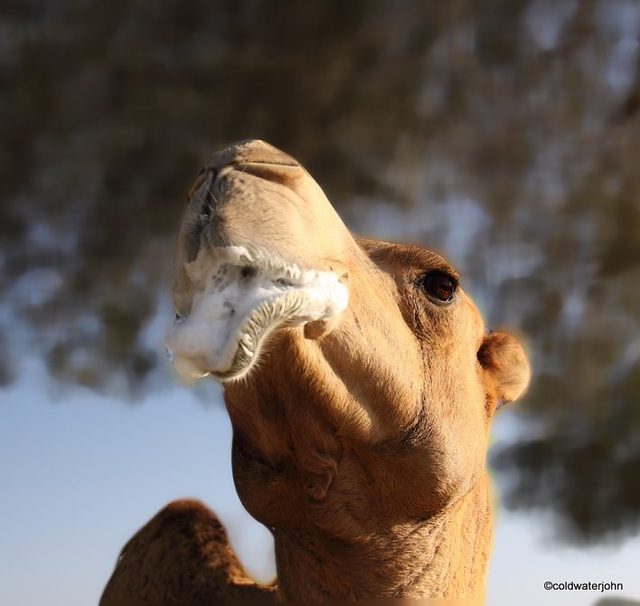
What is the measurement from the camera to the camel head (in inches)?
50.3

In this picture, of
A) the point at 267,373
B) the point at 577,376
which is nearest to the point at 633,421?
the point at 577,376

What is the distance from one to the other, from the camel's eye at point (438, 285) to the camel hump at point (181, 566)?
888 millimetres

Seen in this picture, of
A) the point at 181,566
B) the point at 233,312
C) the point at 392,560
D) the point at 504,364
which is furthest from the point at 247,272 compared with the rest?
the point at 181,566

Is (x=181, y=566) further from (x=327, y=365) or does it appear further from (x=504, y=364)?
(x=327, y=365)

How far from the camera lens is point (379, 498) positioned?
1777 millimetres

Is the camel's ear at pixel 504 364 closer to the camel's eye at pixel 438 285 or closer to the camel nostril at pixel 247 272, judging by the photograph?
the camel's eye at pixel 438 285

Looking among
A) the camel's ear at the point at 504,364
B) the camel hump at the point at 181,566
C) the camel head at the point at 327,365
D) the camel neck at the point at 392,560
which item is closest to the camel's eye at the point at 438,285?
the camel head at the point at 327,365

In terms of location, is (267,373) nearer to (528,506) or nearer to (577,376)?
(528,506)

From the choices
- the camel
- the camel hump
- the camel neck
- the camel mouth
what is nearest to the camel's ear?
the camel

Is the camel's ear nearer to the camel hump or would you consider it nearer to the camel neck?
the camel neck

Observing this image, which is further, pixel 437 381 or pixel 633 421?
Result: pixel 633 421

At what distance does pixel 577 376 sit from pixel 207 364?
3.11 metres

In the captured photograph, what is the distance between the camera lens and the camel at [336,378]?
128 centimetres

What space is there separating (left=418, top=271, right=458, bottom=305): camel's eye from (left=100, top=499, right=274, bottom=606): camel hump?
888 mm
